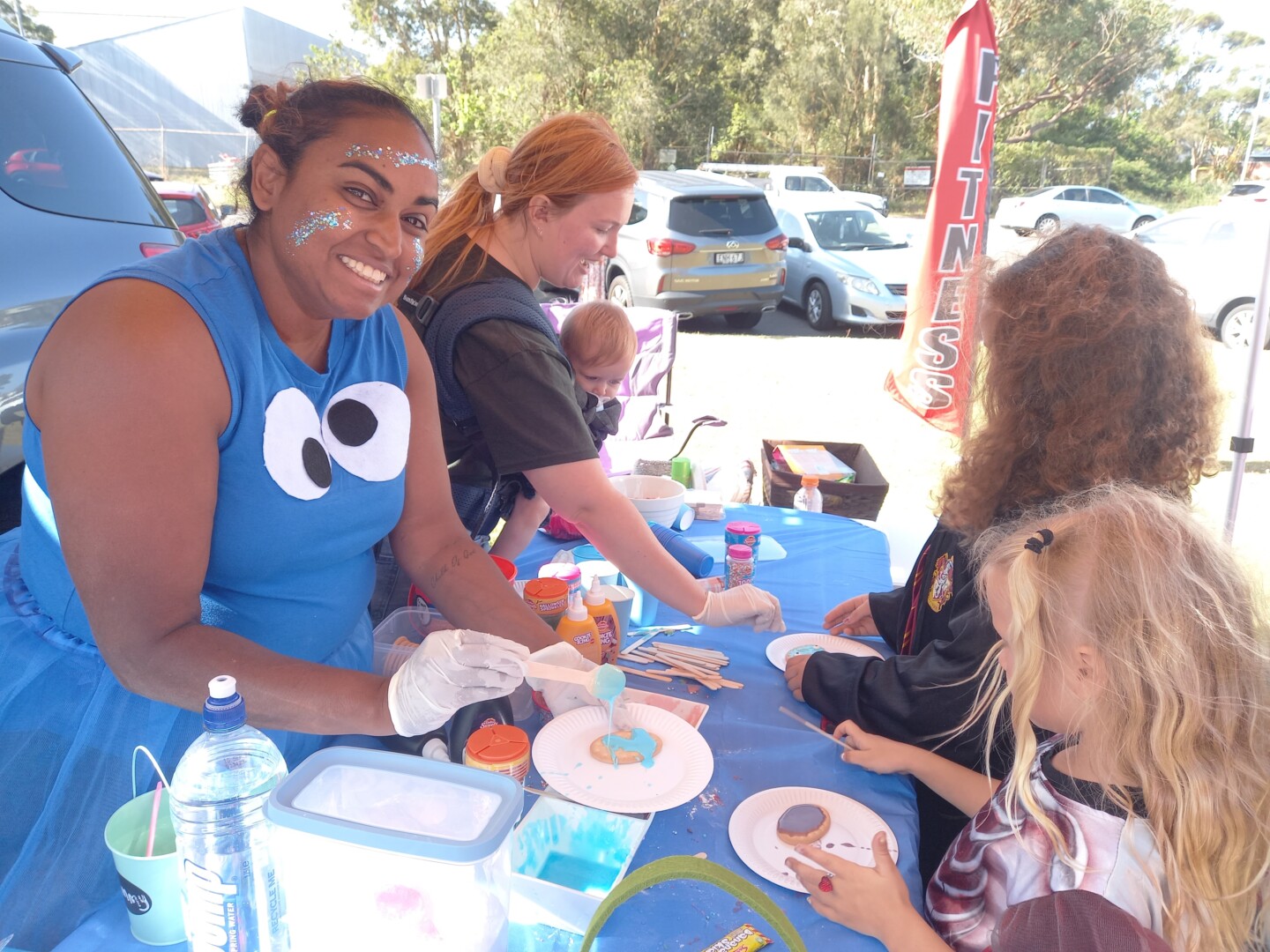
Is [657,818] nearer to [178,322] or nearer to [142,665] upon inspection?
[142,665]

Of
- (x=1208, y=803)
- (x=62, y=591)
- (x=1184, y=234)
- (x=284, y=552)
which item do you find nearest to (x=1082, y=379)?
(x=1208, y=803)

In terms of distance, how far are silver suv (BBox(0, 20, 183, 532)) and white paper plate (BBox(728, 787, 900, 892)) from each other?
2.36 meters

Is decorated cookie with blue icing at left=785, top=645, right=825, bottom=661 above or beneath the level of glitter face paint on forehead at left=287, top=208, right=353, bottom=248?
beneath

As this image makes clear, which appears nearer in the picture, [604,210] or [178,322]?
[178,322]

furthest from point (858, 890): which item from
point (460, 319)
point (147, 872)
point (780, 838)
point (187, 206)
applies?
point (187, 206)

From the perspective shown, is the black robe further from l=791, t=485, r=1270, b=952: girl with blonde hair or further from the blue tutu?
the blue tutu

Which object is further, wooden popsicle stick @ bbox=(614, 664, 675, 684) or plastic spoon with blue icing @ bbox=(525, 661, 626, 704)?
wooden popsicle stick @ bbox=(614, 664, 675, 684)

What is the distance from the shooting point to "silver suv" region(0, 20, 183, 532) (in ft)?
8.55

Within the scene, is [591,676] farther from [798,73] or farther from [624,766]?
A: [798,73]

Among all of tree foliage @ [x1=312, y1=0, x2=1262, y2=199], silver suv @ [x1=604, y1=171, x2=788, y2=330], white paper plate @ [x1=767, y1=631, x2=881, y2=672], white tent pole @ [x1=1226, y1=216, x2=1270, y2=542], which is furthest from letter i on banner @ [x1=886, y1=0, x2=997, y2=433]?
tree foliage @ [x1=312, y1=0, x2=1262, y2=199]

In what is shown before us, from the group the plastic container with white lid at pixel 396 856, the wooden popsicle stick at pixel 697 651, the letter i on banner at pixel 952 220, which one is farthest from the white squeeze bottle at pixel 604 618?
the letter i on banner at pixel 952 220

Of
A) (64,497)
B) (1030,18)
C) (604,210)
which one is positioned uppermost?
(1030,18)

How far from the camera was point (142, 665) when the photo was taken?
1.13 metres

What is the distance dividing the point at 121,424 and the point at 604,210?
48.9 inches
